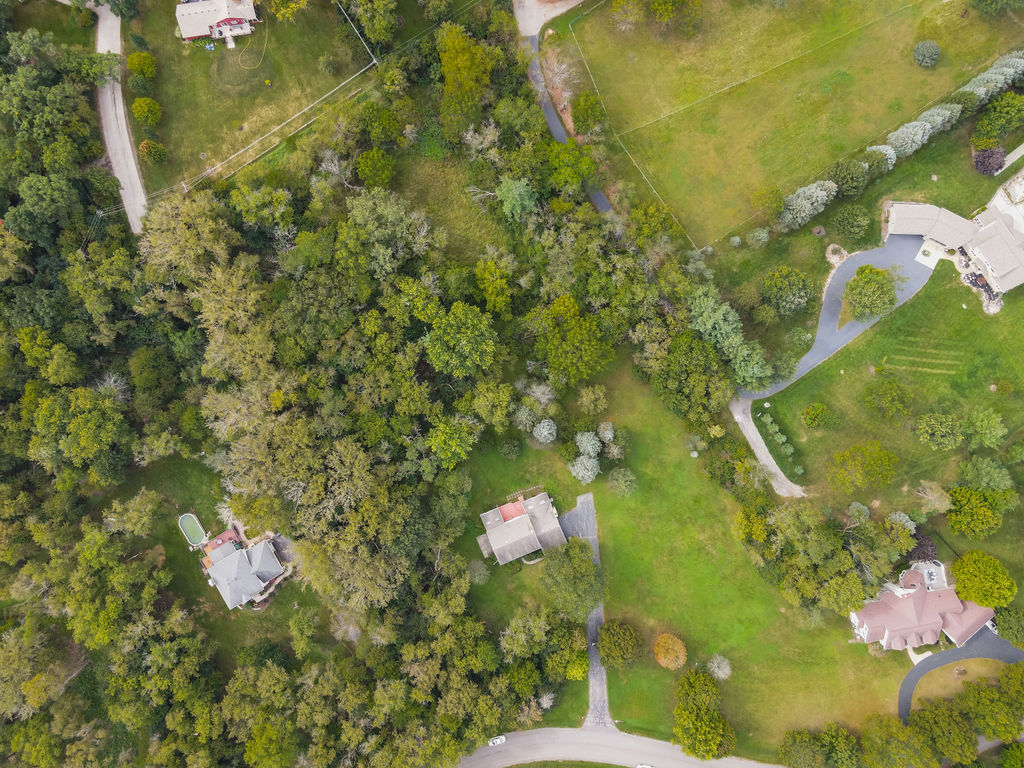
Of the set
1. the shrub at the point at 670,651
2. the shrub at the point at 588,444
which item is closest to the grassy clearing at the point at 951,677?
the shrub at the point at 670,651

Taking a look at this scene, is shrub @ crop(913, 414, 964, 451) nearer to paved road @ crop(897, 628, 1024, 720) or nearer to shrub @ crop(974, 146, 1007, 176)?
paved road @ crop(897, 628, 1024, 720)

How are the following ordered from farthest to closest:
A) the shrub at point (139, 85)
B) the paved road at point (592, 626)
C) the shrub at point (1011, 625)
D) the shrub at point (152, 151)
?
the paved road at point (592, 626) < the shrub at point (139, 85) < the shrub at point (152, 151) < the shrub at point (1011, 625)

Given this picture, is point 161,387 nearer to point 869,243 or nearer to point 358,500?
point 358,500

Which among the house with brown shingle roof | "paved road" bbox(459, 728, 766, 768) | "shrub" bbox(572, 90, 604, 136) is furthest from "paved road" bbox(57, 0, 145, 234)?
the house with brown shingle roof

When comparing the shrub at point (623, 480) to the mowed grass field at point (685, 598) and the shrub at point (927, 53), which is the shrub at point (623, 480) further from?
the shrub at point (927, 53)

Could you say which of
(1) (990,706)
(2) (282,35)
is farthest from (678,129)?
(1) (990,706)

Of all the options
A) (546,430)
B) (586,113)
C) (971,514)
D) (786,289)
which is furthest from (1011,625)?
(586,113)
